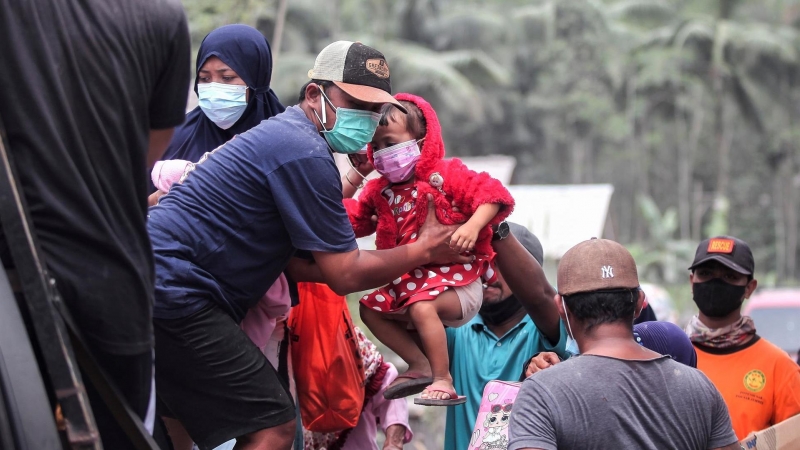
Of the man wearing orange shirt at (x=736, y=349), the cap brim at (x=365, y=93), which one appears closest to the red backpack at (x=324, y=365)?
the cap brim at (x=365, y=93)

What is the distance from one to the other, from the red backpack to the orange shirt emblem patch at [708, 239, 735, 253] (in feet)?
6.59

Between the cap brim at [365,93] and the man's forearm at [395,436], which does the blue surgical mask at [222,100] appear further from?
the man's forearm at [395,436]

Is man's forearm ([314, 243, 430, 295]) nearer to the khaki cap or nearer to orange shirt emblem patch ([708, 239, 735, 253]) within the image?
the khaki cap

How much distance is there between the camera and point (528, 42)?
47406 mm

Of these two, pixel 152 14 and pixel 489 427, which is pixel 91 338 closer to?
pixel 152 14

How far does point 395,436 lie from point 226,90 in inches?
64.2

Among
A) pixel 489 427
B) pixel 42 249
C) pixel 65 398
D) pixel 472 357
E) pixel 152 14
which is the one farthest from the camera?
pixel 472 357

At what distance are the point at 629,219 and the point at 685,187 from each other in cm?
508

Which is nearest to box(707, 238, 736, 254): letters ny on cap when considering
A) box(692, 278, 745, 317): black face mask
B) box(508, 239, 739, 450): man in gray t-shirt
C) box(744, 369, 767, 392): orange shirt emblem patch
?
box(692, 278, 745, 317): black face mask

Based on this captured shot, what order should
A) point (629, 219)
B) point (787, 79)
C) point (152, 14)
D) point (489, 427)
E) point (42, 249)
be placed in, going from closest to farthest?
point (42, 249), point (152, 14), point (489, 427), point (787, 79), point (629, 219)

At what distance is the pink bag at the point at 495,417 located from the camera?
10.3 feet

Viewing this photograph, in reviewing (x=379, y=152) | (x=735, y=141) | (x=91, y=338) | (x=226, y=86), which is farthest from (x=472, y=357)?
(x=735, y=141)

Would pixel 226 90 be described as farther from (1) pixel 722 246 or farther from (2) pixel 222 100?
(1) pixel 722 246

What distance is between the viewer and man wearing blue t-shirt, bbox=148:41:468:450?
309 cm
